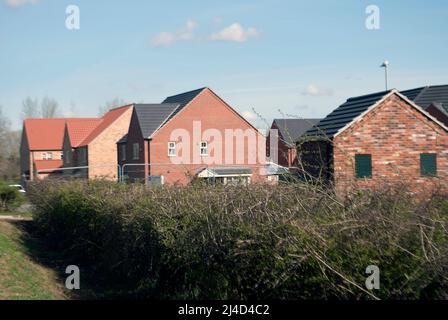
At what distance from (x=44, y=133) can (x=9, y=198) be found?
3862 centimetres

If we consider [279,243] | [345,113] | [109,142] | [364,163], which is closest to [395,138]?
[364,163]

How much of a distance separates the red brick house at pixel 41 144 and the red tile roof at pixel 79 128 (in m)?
5.49

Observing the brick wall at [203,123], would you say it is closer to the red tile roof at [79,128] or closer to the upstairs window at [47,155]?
the red tile roof at [79,128]

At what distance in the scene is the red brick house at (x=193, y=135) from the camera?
146ft

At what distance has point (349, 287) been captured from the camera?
7.04 m

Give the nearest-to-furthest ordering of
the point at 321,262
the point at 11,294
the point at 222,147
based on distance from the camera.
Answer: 1. the point at 321,262
2. the point at 11,294
3. the point at 222,147

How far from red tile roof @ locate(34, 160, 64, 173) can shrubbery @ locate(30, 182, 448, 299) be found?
54.4 meters

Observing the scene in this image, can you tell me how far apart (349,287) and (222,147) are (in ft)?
131

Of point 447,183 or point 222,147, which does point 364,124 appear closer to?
point 447,183

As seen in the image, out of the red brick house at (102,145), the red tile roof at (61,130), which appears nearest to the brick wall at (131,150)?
the red brick house at (102,145)

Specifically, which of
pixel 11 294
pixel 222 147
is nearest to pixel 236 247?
pixel 11 294

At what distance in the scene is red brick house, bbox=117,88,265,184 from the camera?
44.6 metres

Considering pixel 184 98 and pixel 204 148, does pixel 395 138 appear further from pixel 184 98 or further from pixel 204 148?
pixel 184 98

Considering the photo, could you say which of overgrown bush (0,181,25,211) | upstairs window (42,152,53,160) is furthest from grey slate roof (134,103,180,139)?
upstairs window (42,152,53,160)
